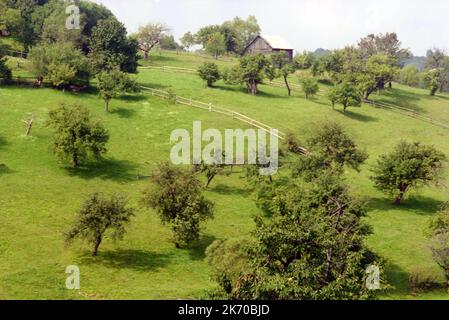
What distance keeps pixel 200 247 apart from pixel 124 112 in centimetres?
3395

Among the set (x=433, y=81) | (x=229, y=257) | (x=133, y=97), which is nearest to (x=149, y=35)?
(x=133, y=97)

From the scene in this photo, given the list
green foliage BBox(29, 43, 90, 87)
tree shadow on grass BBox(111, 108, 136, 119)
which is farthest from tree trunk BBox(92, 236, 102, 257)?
green foliage BBox(29, 43, 90, 87)

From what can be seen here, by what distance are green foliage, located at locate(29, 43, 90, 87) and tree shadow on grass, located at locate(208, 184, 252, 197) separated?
33.2 metres

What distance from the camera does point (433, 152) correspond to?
4894 centimetres

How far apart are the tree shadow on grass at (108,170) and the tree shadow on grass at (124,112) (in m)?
13.3

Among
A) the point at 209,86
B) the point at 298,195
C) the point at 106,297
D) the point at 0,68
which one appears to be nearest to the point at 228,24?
the point at 209,86

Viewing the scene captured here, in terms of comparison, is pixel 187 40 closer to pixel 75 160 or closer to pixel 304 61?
pixel 304 61

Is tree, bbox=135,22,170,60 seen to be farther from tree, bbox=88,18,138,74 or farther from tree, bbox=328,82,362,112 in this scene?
tree, bbox=328,82,362,112

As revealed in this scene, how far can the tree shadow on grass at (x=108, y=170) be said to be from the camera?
49.4 meters

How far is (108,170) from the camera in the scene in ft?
168

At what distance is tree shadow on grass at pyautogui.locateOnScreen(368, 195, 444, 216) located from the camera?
1925 inches

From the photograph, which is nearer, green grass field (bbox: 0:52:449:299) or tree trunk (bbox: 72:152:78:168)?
green grass field (bbox: 0:52:449:299)

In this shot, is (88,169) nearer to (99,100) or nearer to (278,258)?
(99,100)

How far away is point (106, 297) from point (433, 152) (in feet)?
120
